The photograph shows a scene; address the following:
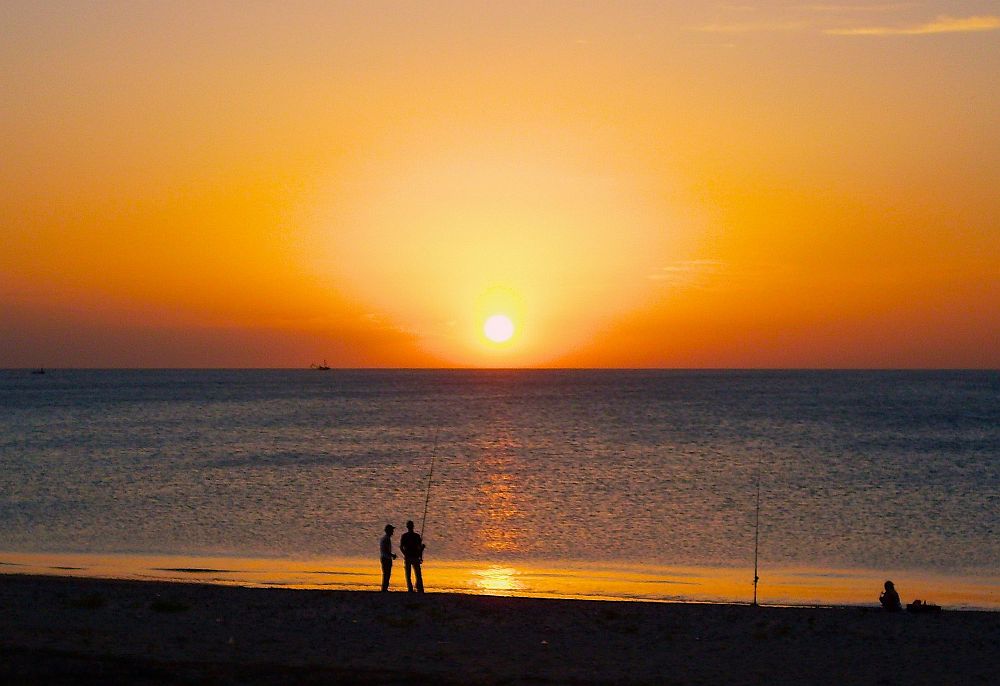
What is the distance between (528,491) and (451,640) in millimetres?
27384

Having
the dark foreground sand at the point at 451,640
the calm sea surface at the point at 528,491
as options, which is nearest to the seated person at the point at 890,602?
the dark foreground sand at the point at 451,640

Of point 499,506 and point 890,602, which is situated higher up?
point 499,506

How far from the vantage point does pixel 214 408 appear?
116500 mm

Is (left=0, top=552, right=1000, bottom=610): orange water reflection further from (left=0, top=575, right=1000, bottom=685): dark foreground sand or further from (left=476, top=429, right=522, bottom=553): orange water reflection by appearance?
(left=476, top=429, right=522, bottom=553): orange water reflection

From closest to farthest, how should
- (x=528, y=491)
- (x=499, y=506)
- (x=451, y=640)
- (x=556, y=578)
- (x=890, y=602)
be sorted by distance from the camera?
(x=451, y=640) < (x=890, y=602) < (x=556, y=578) < (x=499, y=506) < (x=528, y=491)

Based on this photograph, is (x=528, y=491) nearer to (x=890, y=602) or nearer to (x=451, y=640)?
(x=890, y=602)

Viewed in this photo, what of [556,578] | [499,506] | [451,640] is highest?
[499,506]

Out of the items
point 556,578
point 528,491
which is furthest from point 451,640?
point 528,491

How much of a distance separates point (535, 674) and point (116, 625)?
6755 millimetres

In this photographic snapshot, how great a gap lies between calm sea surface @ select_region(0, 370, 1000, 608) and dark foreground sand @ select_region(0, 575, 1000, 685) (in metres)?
8.44

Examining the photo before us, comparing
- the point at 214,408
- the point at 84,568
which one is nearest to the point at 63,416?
the point at 214,408

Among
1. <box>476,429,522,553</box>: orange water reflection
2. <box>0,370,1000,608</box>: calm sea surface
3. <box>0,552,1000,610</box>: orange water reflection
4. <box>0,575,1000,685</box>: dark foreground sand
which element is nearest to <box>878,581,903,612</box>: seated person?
<box>0,575,1000,685</box>: dark foreground sand

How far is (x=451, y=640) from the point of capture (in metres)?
15.0

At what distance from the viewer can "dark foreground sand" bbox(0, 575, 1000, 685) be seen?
489 inches
